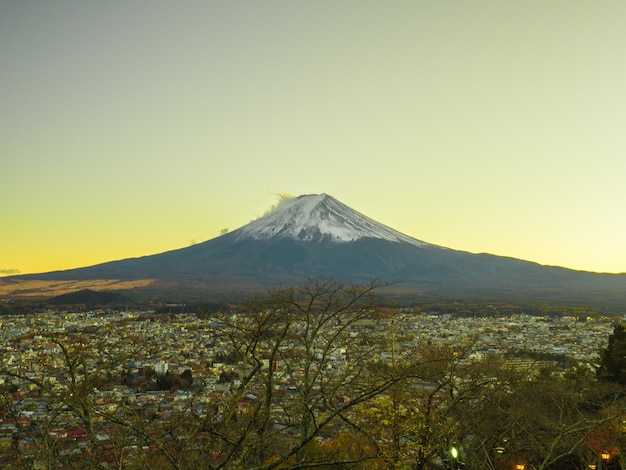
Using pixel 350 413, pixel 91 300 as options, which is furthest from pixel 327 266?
pixel 350 413

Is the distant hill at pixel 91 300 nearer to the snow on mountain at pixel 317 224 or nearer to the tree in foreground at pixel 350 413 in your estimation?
the tree in foreground at pixel 350 413

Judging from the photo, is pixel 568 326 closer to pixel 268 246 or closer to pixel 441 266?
pixel 441 266

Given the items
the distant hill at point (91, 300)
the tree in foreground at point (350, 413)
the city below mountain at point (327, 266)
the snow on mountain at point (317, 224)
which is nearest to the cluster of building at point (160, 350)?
the tree in foreground at point (350, 413)

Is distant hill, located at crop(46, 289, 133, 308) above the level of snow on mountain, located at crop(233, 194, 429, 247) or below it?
below

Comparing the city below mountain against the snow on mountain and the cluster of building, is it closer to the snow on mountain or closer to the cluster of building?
the snow on mountain

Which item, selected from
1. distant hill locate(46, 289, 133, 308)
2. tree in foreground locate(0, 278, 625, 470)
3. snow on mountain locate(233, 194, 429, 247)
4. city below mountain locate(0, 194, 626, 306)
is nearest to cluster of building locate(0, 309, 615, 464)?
tree in foreground locate(0, 278, 625, 470)

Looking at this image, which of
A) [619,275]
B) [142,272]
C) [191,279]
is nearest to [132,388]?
[191,279]

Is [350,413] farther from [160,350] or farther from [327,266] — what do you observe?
[327,266]
